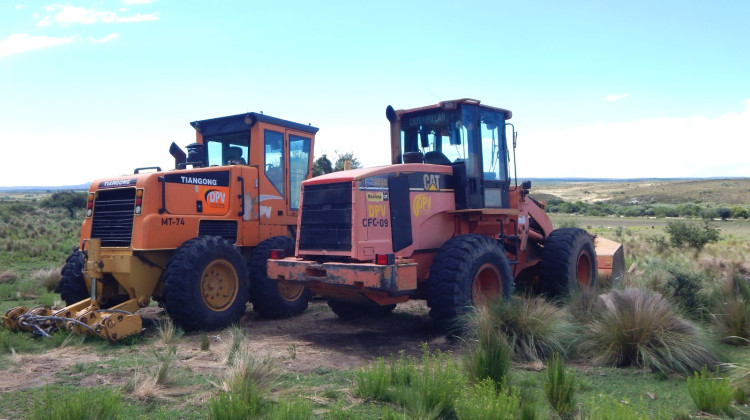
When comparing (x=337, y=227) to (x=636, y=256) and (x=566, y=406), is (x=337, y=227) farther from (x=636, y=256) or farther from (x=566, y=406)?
(x=636, y=256)

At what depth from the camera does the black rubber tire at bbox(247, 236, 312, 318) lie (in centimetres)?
1007

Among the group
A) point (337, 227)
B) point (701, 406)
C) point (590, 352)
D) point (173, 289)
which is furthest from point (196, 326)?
point (701, 406)

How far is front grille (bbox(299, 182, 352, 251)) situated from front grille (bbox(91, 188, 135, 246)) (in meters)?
2.60

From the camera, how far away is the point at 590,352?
6.97 m

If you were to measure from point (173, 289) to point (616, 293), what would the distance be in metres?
5.78

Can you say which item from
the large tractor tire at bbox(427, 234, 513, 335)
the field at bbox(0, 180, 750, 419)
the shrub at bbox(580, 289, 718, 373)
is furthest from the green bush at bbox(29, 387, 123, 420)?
the shrub at bbox(580, 289, 718, 373)

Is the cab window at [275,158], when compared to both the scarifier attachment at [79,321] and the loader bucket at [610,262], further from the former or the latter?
the loader bucket at [610,262]

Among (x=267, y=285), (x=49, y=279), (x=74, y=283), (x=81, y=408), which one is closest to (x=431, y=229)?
(x=267, y=285)

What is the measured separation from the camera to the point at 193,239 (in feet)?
29.8

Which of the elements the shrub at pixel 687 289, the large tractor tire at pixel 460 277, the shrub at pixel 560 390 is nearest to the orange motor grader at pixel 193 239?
the large tractor tire at pixel 460 277

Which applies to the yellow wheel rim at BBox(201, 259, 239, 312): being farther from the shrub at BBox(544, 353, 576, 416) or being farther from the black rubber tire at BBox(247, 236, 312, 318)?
the shrub at BBox(544, 353, 576, 416)

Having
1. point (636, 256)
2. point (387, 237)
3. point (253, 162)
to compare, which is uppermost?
point (253, 162)

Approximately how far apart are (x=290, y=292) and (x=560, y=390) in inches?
246

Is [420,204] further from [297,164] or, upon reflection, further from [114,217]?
[114,217]
